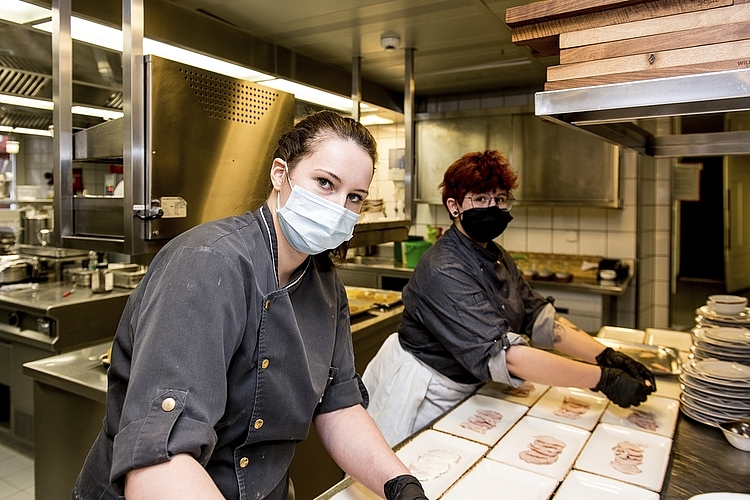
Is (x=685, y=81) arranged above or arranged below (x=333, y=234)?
above

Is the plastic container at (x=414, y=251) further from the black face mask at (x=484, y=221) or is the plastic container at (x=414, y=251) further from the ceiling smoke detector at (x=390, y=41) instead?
the black face mask at (x=484, y=221)

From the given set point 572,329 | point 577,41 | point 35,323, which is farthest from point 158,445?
point 35,323

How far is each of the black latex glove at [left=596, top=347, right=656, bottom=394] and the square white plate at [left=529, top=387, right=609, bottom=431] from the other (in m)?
0.13

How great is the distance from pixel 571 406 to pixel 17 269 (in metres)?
3.92

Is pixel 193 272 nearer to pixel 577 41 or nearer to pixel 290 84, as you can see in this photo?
pixel 577 41

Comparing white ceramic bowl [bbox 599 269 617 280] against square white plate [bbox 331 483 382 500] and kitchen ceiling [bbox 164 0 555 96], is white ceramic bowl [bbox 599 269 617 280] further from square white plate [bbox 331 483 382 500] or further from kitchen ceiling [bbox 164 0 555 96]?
square white plate [bbox 331 483 382 500]

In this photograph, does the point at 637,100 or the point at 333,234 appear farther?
the point at 333,234

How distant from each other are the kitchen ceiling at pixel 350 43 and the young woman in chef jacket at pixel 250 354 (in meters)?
1.53

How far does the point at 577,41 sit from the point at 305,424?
97cm

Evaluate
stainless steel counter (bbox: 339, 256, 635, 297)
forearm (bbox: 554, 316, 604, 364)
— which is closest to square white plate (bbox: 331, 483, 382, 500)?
forearm (bbox: 554, 316, 604, 364)

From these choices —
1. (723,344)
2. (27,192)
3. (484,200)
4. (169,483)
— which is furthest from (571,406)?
(27,192)

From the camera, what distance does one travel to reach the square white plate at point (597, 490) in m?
1.15

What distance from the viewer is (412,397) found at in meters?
1.85

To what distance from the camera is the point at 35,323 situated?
10.7ft
